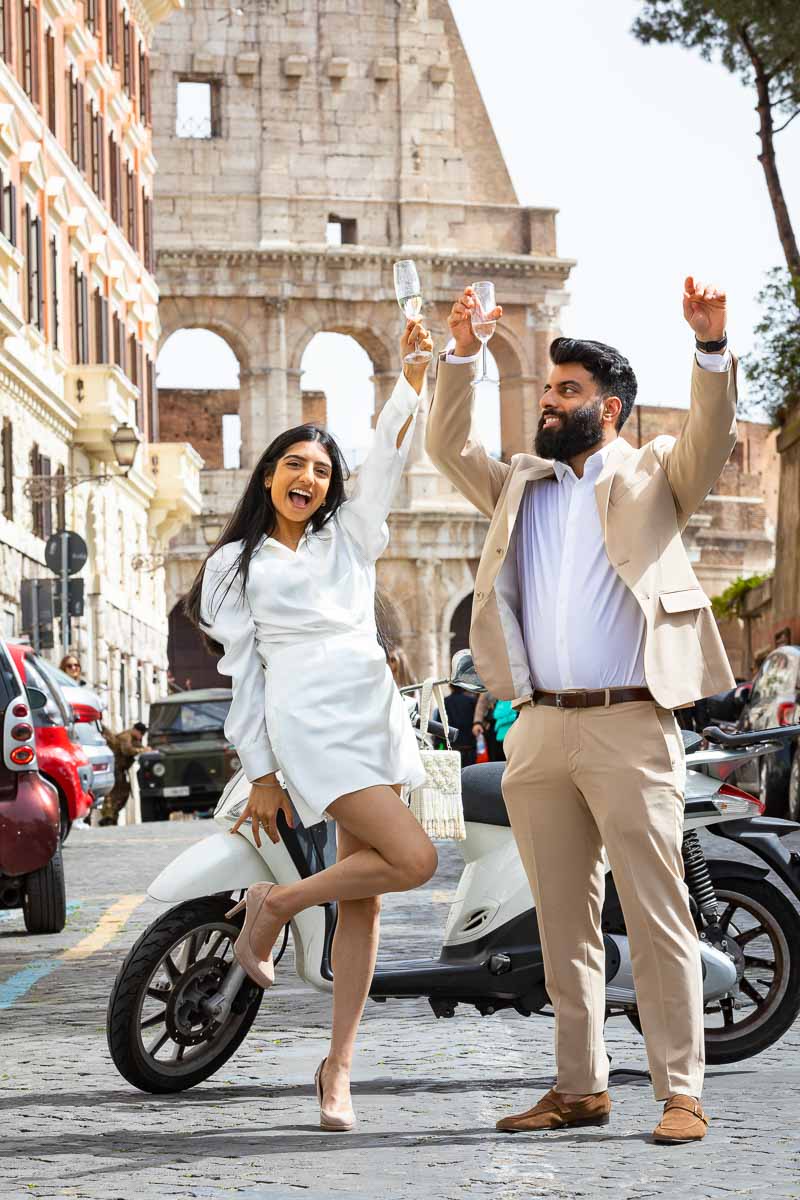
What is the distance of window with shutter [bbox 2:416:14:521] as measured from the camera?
27609mm

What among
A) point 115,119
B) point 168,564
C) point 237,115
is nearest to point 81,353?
point 115,119

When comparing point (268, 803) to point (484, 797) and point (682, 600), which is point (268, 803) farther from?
point (682, 600)

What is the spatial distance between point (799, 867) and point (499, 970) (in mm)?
1115

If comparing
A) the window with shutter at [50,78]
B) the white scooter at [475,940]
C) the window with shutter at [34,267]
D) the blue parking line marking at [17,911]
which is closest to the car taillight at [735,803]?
the white scooter at [475,940]

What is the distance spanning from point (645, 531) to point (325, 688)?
2.76 feet

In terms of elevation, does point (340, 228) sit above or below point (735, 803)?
above

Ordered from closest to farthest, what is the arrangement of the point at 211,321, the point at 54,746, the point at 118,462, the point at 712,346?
1. the point at 712,346
2. the point at 54,746
3. the point at 118,462
4. the point at 211,321

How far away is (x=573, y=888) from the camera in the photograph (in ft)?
17.9

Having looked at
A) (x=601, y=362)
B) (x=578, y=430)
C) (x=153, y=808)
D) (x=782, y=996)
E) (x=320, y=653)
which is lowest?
(x=153, y=808)

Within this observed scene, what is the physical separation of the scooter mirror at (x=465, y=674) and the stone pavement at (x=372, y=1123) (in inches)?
42.0

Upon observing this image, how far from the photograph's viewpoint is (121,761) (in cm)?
2622

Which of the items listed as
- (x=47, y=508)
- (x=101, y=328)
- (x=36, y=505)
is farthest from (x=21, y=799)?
(x=101, y=328)

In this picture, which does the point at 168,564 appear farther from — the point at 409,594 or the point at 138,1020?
the point at 138,1020

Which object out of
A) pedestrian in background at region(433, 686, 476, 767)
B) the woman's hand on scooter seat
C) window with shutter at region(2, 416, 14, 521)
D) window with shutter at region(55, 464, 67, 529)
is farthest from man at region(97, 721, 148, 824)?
the woman's hand on scooter seat
